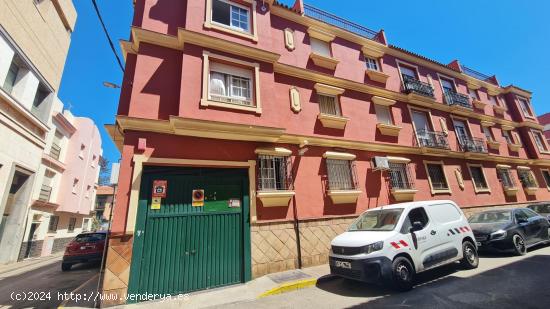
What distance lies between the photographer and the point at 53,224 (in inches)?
763

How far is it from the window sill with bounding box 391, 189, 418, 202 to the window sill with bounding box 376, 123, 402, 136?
2839 millimetres

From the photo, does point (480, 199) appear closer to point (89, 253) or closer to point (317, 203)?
point (317, 203)

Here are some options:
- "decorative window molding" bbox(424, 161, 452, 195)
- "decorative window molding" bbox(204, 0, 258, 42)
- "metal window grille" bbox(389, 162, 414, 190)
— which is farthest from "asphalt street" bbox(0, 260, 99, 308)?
"decorative window molding" bbox(424, 161, 452, 195)

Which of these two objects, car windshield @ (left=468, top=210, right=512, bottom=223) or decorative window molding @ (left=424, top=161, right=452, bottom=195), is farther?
decorative window molding @ (left=424, top=161, right=452, bottom=195)

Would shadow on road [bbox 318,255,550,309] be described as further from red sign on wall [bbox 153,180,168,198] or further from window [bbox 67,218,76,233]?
window [bbox 67,218,76,233]

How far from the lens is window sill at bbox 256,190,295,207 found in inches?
296

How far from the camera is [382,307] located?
451 cm

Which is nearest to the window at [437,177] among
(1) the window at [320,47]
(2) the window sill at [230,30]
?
(1) the window at [320,47]

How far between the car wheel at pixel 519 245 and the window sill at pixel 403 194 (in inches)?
139

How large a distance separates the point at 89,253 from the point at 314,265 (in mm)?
10220

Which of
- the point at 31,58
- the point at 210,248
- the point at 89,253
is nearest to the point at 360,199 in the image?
the point at 210,248

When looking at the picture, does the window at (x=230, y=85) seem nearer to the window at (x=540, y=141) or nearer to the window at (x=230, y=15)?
the window at (x=230, y=15)

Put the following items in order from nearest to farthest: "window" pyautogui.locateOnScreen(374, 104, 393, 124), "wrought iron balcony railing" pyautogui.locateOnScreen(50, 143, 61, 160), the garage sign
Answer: the garage sign
"window" pyautogui.locateOnScreen(374, 104, 393, 124)
"wrought iron balcony railing" pyautogui.locateOnScreen(50, 143, 61, 160)

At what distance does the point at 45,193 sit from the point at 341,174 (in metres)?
21.0
